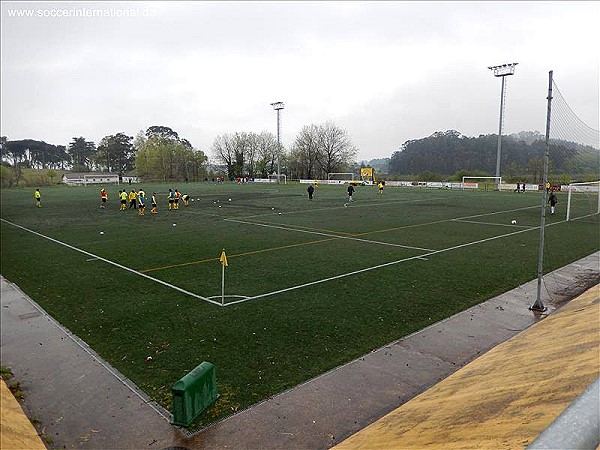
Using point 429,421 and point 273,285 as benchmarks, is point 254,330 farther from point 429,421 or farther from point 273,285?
point 429,421

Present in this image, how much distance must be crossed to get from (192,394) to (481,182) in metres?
70.6

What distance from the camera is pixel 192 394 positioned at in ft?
19.5

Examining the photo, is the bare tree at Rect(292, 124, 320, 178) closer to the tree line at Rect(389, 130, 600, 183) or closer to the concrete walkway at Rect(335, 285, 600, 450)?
the tree line at Rect(389, 130, 600, 183)

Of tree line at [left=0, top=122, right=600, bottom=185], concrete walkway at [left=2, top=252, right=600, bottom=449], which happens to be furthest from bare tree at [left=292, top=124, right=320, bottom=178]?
concrete walkway at [left=2, top=252, right=600, bottom=449]

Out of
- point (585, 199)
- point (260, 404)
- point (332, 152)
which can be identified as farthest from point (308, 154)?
point (260, 404)

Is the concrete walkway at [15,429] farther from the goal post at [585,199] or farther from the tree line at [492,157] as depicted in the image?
the goal post at [585,199]

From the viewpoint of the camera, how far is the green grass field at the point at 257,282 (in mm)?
8031

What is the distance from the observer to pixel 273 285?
1273cm

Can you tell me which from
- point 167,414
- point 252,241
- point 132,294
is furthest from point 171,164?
point 167,414

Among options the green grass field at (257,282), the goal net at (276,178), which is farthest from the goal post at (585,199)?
the goal net at (276,178)

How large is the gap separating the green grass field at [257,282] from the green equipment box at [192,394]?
Result: 23cm

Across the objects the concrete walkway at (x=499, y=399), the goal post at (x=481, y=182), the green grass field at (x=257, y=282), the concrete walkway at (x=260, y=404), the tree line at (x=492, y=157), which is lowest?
the concrete walkway at (x=260, y=404)

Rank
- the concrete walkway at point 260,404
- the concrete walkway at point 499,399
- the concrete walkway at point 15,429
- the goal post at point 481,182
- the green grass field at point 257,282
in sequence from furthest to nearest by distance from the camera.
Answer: the goal post at point 481,182 < the green grass field at point 257,282 < the concrete walkway at point 260,404 < the concrete walkway at point 15,429 < the concrete walkway at point 499,399

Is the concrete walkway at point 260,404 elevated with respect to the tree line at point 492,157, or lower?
lower
